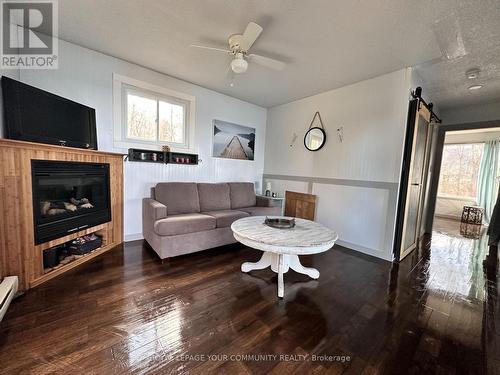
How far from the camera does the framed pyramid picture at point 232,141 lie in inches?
153

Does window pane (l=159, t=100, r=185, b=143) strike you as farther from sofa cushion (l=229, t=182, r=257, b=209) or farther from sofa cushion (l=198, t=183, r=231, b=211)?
sofa cushion (l=229, t=182, r=257, b=209)

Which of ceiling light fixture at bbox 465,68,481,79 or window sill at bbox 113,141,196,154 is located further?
window sill at bbox 113,141,196,154

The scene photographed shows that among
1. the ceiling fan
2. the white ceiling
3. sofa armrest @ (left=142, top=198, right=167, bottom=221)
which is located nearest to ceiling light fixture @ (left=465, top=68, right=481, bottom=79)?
the white ceiling

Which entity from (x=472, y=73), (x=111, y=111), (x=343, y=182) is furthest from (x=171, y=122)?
(x=472, y=73)

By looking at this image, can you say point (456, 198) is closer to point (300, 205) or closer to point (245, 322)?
point (300, 205)

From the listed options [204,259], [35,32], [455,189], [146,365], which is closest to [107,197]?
[204,259]

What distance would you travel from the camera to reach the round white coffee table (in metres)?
1.73

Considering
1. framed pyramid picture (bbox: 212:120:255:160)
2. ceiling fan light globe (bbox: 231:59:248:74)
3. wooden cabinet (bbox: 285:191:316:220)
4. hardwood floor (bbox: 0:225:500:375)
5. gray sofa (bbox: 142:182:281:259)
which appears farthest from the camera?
framed pyramid picture (bbox: 212:120:255:160)

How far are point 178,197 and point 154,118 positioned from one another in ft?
4.21

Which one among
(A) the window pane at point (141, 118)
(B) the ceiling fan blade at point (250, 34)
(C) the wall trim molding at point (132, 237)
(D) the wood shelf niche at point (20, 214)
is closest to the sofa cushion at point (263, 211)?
(C) the wall trim molding at point (132, 237)

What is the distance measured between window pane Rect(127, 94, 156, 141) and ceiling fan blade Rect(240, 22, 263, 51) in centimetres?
183

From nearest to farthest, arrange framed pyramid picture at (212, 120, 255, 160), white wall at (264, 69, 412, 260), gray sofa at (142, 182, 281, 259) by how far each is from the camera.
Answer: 1. gray sofa at (142, 182, 281, 259)
2. white wall at (264, 69, 412, 260)
3. framed pyramid picture at (212, 120, 255, 160)

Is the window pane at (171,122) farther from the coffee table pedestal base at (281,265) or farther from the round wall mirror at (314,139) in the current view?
the coffee table pedestal base at (281,265)

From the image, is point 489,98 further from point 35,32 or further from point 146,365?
point 35,32
